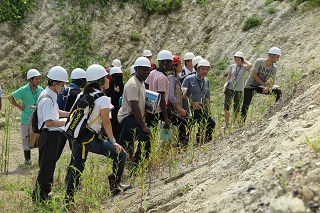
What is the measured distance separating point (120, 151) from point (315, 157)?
255 centimetres

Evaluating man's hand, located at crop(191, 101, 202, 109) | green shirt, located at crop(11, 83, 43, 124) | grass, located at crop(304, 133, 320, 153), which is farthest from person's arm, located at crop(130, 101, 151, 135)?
grass, located at crop(304, 133, 320, 153)

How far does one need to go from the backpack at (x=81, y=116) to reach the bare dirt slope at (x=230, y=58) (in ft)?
3.00

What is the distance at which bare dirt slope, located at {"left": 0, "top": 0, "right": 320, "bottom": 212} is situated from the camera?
10.5 feet

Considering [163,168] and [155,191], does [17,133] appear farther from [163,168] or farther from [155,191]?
[155,191]

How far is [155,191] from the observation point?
5.03 meters

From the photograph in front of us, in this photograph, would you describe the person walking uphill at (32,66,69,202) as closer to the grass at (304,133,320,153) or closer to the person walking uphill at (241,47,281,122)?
the grass at (304,133,320,153)

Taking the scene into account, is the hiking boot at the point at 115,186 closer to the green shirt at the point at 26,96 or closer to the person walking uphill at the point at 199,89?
the person walking uphill at the point at 199,89

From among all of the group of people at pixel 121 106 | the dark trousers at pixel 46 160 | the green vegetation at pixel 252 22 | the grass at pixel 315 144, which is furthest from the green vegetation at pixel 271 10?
the grass at pixel 315 144

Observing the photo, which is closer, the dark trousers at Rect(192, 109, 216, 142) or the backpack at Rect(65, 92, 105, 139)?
the backpack at Rect(65, 92, 105, 139)

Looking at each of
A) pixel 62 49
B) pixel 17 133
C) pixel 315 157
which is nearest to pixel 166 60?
pixel 315 157

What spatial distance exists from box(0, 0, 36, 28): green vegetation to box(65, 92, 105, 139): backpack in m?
11.4

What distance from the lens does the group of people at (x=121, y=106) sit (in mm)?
5137

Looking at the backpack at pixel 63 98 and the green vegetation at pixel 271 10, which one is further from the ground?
the green vegetation at pixel 271 10

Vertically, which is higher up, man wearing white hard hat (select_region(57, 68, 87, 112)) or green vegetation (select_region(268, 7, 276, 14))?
green vegetation (select_region(268, 7, 276, 14))
